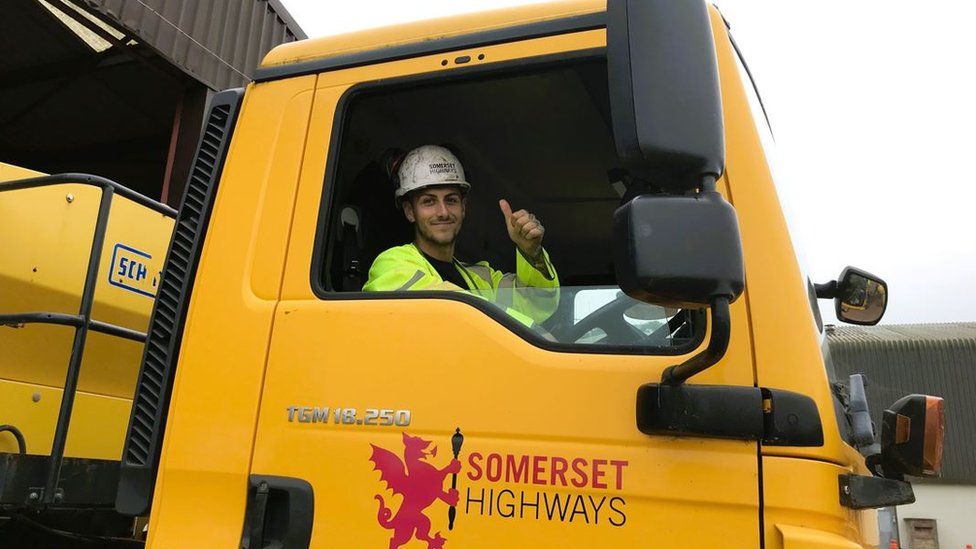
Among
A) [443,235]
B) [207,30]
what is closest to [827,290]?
[443,235]

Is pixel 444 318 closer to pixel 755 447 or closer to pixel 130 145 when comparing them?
pixel 755 447

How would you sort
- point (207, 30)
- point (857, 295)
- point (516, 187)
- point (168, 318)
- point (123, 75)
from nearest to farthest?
1. point (168, 318)
2. point (516, 187)
3. point (857, 295)
4. point (207, 30)
5. point (123, 75)

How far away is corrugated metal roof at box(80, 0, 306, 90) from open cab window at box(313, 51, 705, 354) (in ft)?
16.0

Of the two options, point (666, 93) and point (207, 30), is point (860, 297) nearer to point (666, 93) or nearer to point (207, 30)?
point (666, 93)

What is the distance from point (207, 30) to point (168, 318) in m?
5.94

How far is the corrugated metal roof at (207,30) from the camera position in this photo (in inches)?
241

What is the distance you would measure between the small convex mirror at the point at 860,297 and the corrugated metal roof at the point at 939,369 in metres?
15.3

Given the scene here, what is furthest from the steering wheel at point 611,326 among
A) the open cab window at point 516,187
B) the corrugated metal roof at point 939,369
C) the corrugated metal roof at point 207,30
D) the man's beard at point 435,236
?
the corrugated metal roof at point 939,369

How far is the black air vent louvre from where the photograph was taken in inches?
71.4

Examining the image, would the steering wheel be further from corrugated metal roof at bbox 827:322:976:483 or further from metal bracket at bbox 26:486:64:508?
corrugated metal roof at bbox 827:322:976:483

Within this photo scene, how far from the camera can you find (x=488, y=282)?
2.19 meters

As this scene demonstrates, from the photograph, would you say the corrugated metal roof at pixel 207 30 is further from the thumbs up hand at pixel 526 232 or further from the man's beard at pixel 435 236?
the thumbs up hand at pixel 526 232

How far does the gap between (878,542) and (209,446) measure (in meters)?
1.88

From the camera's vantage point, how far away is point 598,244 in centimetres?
269
